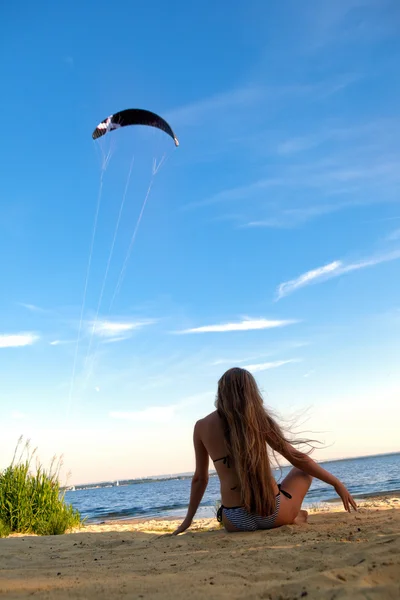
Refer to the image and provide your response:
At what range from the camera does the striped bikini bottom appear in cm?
423

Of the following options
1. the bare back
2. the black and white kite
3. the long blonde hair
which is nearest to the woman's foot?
the long blonde hair

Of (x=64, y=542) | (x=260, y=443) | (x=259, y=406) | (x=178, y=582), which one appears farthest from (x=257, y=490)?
(x=64, y=542)

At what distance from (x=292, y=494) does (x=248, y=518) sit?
0.43m

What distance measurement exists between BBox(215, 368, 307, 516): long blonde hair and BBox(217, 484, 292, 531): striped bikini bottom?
5 cm

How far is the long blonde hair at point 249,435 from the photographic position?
4016 mm

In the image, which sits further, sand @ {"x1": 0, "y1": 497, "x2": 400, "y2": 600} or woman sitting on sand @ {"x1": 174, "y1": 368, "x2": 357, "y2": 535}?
woman sitting on sand @ {"x1": 174, "y1": 368, "x2": 357, "y2": 535}

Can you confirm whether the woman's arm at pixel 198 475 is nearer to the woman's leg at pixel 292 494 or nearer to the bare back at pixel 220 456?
the bare back at pixel 220 456

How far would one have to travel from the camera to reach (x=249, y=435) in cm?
402

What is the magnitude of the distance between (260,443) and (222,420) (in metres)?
0.37

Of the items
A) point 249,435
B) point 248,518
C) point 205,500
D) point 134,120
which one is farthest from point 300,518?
point 205,500

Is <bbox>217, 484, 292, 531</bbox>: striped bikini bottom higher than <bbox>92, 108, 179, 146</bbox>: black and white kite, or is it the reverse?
<bbox>92, 108, 179, 146</bbox>: black and white kite

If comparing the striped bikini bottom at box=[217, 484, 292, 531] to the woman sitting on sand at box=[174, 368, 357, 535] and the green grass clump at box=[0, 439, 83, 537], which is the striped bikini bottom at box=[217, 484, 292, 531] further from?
the green grass clump at box=[0, 439, 83, 537]

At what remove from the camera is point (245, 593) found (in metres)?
2.23

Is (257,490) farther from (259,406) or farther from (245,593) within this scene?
(245,593)
